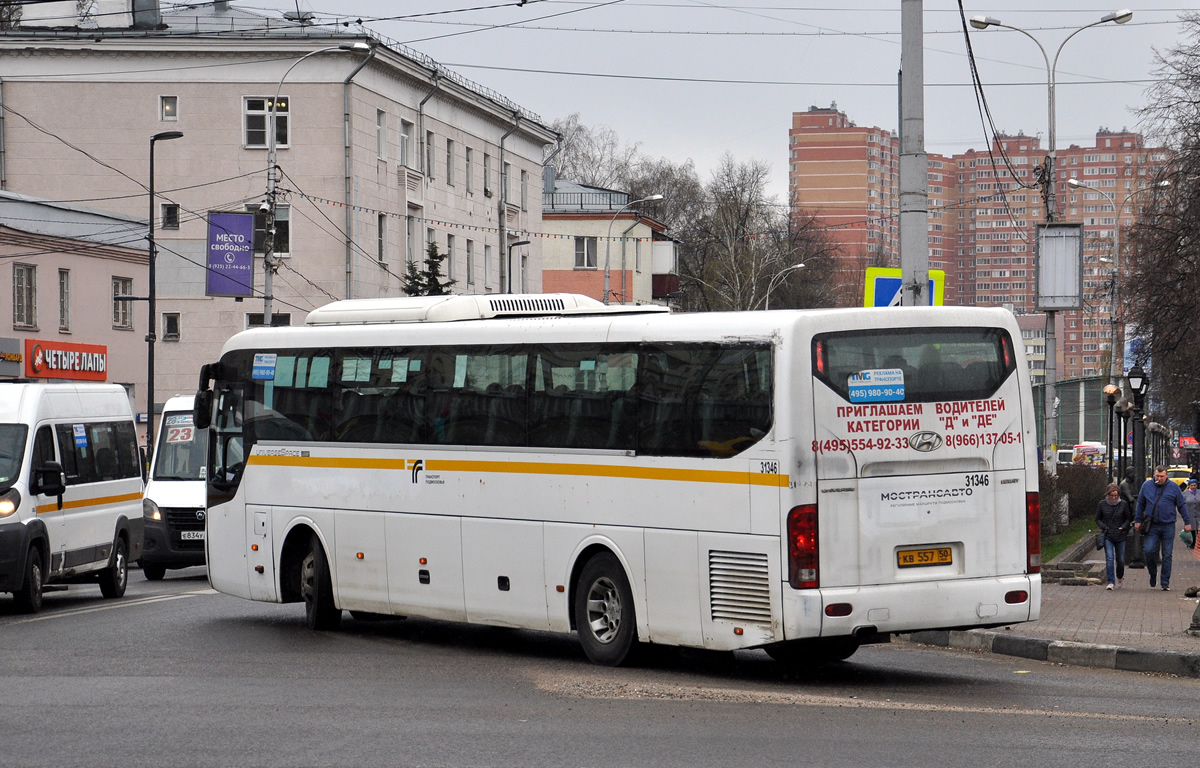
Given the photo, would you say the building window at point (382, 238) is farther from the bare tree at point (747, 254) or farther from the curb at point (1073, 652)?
the curb at point (1073, 652)

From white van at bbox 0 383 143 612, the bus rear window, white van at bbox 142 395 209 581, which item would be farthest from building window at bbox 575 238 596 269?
the bus rear window

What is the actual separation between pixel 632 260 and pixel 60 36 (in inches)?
1539

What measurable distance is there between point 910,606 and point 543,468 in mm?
3255

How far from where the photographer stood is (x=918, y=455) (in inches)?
457

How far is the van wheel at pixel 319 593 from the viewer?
15.5m

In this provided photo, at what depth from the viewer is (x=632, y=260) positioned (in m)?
86.0

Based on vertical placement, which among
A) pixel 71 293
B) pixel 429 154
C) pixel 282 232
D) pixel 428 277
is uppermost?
pixel 429 154

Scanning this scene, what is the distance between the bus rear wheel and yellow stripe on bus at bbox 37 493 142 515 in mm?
9053

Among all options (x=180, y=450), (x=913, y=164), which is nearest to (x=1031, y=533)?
(x=913, y=164)

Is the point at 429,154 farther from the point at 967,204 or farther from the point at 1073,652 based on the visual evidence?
the point at 967,204

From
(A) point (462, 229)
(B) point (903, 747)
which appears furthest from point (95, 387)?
(A) point (462, 229)

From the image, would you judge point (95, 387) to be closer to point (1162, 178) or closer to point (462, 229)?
point (1162, 178)

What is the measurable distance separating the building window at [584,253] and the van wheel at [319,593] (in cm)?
6815

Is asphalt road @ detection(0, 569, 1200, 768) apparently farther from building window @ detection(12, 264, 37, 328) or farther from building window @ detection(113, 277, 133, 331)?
building window @ detection(113, 277, 133, 331)
